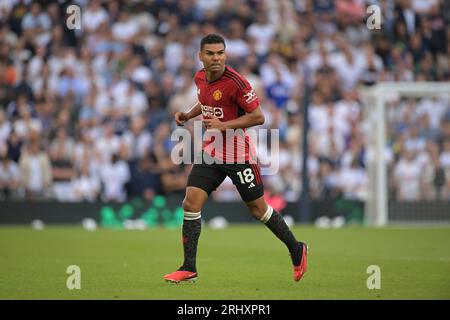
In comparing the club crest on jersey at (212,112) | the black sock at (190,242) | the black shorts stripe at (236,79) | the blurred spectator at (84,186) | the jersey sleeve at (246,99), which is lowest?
the black sock at (190,242)

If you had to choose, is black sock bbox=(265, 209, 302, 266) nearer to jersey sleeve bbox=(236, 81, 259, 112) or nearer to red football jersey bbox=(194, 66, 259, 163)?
red football jersey bbox=(194, 66, 259, 163)

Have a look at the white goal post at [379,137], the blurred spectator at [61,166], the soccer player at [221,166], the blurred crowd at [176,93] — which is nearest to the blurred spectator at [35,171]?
the blurred crowd at [176,93]

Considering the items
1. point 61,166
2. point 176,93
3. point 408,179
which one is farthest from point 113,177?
point 408,179

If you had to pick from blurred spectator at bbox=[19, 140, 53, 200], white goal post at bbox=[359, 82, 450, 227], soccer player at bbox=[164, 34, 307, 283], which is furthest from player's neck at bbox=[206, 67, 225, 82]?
white goal post at bbox=[359, 82, 450, 227]

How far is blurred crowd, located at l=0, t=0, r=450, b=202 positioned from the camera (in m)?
21.2

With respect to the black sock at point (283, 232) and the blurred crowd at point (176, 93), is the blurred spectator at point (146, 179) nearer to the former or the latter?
the blurred crowd at point (176, 93)

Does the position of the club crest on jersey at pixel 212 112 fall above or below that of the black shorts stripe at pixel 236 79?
below

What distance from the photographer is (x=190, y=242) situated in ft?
31.8

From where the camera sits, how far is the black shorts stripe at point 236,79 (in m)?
9.62

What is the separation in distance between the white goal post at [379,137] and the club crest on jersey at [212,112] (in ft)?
42.0

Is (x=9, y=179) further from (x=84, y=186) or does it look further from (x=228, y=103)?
(x=228, y=103)

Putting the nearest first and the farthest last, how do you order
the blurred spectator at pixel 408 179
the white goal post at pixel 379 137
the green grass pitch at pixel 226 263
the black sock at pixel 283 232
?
the green grass pitch at pixel 226 263
the black sock at pixel 283 232
the white goal post at pixel 379 137
the blurred spectator at pixel 408 179

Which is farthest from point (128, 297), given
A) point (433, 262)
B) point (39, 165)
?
point (39, 165)

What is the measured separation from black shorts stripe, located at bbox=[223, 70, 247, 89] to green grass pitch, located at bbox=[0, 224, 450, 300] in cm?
202
